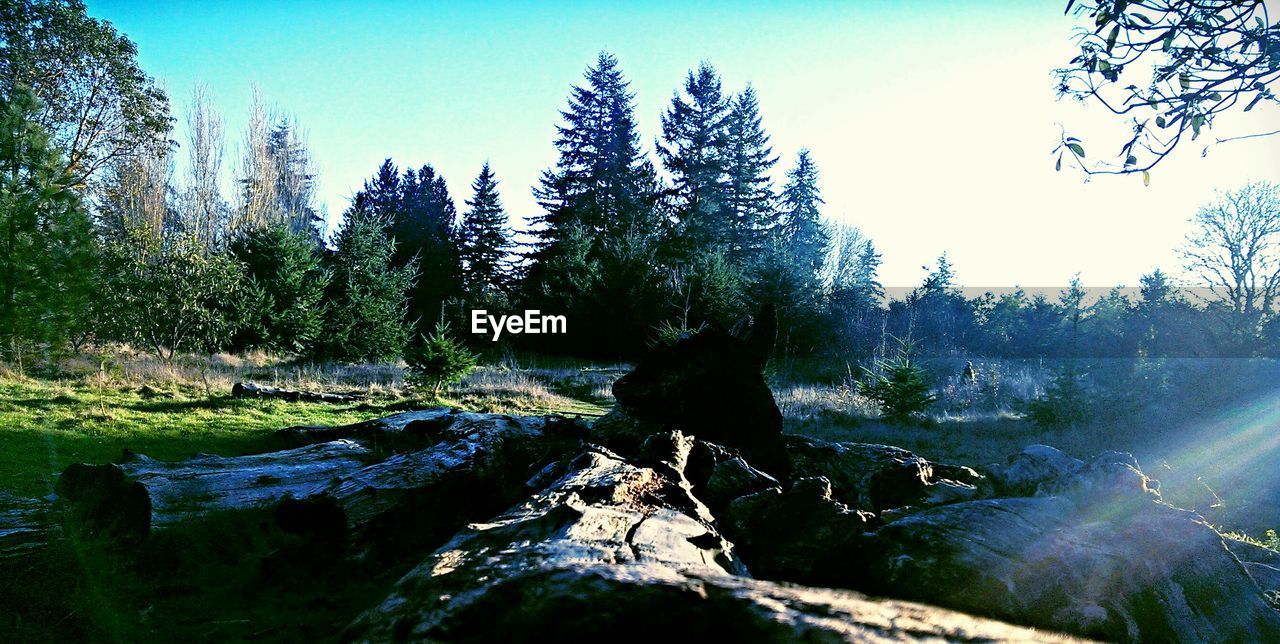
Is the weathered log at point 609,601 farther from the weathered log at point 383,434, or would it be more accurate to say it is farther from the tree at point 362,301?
the tree at point 362,301

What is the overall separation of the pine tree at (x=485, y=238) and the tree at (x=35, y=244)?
115 ft

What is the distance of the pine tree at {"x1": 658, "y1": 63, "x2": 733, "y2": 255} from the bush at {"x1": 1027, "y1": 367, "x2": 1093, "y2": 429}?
2735 centimetres

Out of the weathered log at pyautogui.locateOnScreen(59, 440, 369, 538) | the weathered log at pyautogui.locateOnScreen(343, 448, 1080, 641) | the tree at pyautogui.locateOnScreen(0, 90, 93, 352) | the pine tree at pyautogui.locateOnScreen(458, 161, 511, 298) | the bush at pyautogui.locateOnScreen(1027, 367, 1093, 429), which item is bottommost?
the bush at pyautogui.locateOnScreen(1027, 367, 1093, 429)

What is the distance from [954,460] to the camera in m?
8.05

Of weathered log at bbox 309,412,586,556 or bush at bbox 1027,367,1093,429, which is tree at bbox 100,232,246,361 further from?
bush at bbox 1027,367,1093,429

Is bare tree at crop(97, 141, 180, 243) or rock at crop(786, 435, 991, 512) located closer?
rock at crop(786, 435, 991, 512)

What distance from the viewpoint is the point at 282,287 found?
20344 mm

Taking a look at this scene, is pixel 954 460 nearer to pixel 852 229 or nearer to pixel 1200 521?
pixel 1200 521

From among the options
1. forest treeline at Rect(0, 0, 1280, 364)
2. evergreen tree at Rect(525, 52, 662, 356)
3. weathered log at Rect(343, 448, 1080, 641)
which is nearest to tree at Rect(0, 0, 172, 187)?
forest treeline at Rect(0, 0, 1280, 364)

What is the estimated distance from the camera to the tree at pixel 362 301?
2152cm

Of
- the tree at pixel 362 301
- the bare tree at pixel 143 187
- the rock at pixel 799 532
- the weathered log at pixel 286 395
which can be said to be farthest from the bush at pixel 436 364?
the bare tree at pixel 143 187

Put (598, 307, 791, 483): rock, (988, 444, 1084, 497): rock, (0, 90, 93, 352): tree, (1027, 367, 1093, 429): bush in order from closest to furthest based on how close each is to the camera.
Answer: (988, 444, 1084, 497): rock
(0, 90, 93, 352): tree
(598, 307, 791, 483): rock
(1027, 367, 1093, 429): bush

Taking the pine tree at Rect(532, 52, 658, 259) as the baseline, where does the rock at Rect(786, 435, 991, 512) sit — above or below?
below

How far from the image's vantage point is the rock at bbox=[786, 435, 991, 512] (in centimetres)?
388
